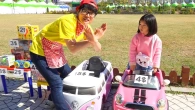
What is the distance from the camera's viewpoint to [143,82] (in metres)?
2.91

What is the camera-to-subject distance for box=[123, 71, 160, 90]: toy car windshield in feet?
9.48

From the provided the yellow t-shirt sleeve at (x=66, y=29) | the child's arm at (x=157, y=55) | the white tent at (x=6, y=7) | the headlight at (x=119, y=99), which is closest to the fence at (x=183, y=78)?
the child's arm at (x=157, y=55)

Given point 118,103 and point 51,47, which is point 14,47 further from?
point 118,103

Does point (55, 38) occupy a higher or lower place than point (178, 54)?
higher

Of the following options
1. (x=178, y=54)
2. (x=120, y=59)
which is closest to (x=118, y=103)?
(x=120, y=59)

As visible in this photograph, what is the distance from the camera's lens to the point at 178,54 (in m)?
7.21

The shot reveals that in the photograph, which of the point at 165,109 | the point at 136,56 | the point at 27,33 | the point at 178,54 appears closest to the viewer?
the point at 165,109

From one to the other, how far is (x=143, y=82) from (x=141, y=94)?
0.19 m

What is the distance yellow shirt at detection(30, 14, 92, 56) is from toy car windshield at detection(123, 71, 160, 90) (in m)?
0.95

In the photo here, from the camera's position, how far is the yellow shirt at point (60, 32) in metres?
2.53

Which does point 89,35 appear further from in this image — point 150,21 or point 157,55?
point 157,55

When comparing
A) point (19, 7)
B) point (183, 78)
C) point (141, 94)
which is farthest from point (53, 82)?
point (19, 7)

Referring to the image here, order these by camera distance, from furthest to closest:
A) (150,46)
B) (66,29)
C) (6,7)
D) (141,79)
Result: (6,7)
(150,46)
(141,79)
(66,29)

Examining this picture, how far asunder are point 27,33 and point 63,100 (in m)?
1.71
